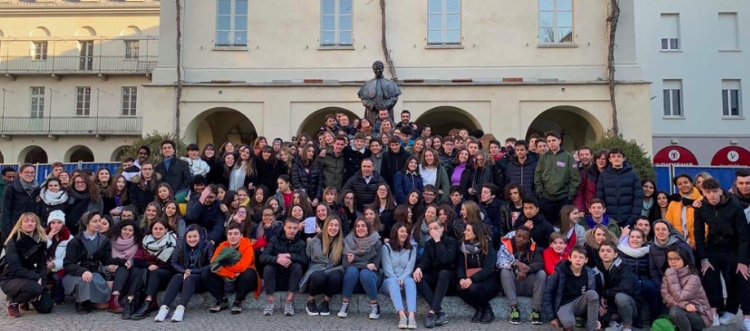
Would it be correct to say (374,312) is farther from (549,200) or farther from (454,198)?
(549,200)

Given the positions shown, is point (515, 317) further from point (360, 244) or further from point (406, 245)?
point (360, 244)

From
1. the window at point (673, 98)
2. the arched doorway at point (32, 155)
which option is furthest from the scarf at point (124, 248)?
the arched doorway at point (32, 155)

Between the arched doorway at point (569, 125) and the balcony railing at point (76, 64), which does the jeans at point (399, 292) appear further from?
the balcony railing at point (76, 64)

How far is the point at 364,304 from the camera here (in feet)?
24.4

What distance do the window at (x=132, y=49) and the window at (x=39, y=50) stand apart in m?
4.78

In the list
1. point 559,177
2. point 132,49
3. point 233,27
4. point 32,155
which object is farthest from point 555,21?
point 32,155

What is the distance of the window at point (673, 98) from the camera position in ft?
96.1

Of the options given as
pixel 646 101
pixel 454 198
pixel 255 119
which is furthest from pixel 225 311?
pixel 646 101

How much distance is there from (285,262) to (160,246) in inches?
65.5

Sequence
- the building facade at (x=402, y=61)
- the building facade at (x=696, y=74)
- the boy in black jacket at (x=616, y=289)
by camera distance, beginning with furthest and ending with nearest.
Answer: the building facade at (x=696, y=74), the building facade at (x=402, y=61), the boy in black jacket at (x=616, y=289)

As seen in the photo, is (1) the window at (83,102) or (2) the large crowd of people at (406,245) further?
(1) the window at (83,102)

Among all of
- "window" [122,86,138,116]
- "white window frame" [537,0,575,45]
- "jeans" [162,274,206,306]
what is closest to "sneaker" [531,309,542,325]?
"jeans" [162,274,206,306]

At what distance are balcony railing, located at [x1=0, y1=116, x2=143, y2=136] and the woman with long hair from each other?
27268 millimetres

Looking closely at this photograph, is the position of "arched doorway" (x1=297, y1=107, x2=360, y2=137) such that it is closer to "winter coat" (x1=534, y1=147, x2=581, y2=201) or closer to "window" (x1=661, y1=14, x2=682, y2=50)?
"winter coat" (x1=534, y1=147, x2=581, y2=201)
